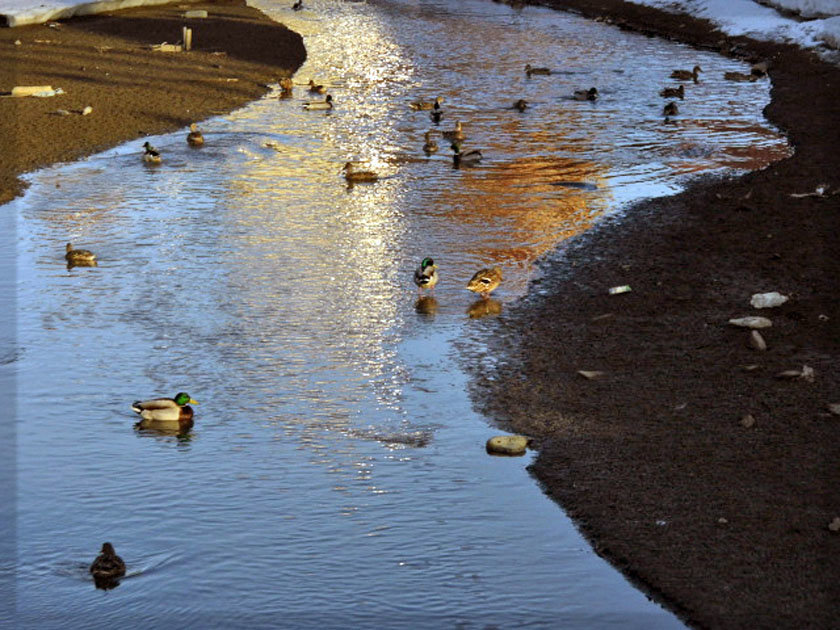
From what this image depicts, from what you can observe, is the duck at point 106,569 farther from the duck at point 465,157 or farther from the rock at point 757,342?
the duck at point 465,157

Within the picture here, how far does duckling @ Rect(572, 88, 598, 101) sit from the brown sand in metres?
8.19

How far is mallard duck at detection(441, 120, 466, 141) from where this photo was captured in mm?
28609

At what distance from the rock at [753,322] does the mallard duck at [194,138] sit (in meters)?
14.4

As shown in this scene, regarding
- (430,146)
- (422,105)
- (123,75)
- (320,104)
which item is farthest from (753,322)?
(123,75)

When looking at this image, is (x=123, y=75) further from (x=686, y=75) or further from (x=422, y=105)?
(x=686, y=75)

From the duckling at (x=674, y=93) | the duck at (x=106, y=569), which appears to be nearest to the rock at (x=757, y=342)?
the duck at (x=106, y=569)

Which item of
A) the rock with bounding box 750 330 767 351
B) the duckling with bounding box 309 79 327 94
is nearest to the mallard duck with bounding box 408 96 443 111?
the duckling with bounding box 309 79 327 94

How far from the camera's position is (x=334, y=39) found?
160 ft

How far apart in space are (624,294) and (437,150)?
1067 cm

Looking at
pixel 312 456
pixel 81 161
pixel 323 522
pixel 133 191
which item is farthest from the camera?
pixel 81 161

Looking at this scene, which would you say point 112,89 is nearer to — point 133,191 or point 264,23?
point 133,191

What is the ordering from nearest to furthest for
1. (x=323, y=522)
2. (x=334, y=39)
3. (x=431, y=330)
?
(x=323, y=522) < (x=431, y=330) < (x=334, y=39)

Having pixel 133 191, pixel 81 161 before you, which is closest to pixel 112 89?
pixel 81 161

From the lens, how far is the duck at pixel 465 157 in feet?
86.8
